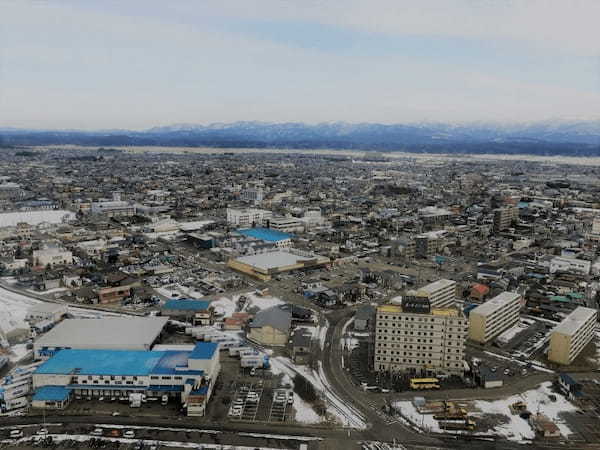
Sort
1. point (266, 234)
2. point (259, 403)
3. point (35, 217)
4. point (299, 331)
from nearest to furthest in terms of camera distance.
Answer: point (259, 403)
point (299, 331)
point (266, 234)
point (35, 217)

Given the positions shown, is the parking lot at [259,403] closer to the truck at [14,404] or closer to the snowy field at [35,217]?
the truck at [14,404]

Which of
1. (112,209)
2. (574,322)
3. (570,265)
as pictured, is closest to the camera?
(574,322)

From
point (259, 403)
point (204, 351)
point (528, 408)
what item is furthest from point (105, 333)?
point (528, 408)

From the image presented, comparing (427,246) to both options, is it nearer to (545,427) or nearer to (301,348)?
(301,348)

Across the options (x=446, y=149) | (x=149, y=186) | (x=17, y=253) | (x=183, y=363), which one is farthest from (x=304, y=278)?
(x=446, y=149)

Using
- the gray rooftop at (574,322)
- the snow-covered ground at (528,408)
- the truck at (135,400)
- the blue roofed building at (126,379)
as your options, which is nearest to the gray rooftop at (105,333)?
the blue roofed building at (126,379)

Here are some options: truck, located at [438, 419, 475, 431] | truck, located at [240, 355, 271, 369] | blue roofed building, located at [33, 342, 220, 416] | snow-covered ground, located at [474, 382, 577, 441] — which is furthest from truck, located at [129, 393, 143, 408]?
snow-covered ground, located at [474, 382, 577, 441]
